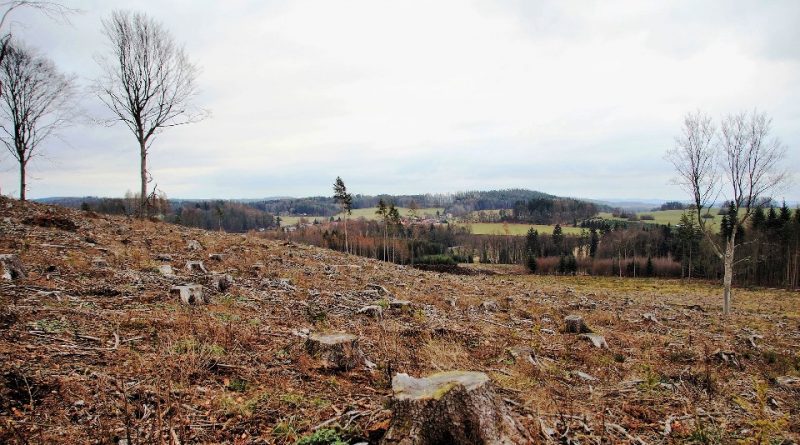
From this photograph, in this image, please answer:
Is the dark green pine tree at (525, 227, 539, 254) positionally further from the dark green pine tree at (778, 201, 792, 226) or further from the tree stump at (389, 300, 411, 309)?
the tree stump at (389, 300, 411, 309)

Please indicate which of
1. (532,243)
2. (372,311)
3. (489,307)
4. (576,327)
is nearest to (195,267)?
(372,311)

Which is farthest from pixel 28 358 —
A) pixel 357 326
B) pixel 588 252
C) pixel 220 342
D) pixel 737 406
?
pixel 588 252

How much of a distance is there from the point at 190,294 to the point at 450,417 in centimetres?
682

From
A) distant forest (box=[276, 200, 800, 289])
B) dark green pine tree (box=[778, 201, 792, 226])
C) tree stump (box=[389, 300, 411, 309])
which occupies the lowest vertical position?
distant forest (box=[276, 200, 800, 289])

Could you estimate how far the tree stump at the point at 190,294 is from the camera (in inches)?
316

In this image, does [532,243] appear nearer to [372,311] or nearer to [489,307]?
[489,307]

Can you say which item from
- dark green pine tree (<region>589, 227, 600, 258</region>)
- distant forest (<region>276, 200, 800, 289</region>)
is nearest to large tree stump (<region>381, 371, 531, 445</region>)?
distant forest (<region>276, 200, 800, 289</region>)

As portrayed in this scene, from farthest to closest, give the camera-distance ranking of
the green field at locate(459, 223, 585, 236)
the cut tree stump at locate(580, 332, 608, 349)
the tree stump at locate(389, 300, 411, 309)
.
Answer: the green field at locate(459, 223, 585, 236) < the tree stump at locate(389, 300, 411, 309) < the cut tree stump at locate(580, 332, 608, 349)

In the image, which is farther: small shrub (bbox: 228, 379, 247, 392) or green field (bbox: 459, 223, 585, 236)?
green field (bbox: 459, 223, 585, 236)

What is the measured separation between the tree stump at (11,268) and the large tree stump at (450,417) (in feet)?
28.7

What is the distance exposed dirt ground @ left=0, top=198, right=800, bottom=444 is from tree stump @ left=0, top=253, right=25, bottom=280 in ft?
0.76

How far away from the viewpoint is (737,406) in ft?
18.5

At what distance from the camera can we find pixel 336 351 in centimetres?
571

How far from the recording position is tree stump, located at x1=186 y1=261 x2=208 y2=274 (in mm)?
11320
